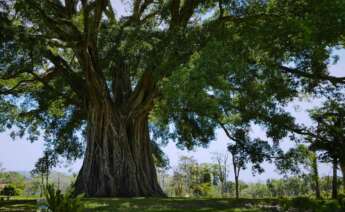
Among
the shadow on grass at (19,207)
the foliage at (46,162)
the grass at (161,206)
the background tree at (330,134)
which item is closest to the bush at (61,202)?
the grass at (161,206)

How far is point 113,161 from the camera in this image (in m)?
15.6

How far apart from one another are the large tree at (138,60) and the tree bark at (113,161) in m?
0.04

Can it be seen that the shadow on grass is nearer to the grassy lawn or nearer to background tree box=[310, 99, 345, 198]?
the grassy lawn

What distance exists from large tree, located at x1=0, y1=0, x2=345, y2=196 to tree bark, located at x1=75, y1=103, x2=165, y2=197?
4 centimetres

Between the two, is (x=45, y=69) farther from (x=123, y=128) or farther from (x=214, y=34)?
(x=214, y=34)

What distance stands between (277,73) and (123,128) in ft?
24.8

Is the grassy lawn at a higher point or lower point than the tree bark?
lower

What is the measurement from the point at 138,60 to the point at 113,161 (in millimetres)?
4261

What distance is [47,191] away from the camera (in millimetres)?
6352

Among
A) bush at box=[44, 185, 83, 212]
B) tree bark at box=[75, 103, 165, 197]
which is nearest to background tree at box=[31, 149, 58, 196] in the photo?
tree bark at box=[75, 103, 165, 197]

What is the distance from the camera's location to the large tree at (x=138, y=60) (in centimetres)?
988

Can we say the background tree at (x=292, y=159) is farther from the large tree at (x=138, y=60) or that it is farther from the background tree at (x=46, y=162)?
the background tree at (x=46, y=162)

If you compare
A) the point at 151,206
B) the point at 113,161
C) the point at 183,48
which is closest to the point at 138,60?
the point at 183,48

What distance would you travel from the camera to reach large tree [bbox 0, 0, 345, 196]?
32.4 ft
